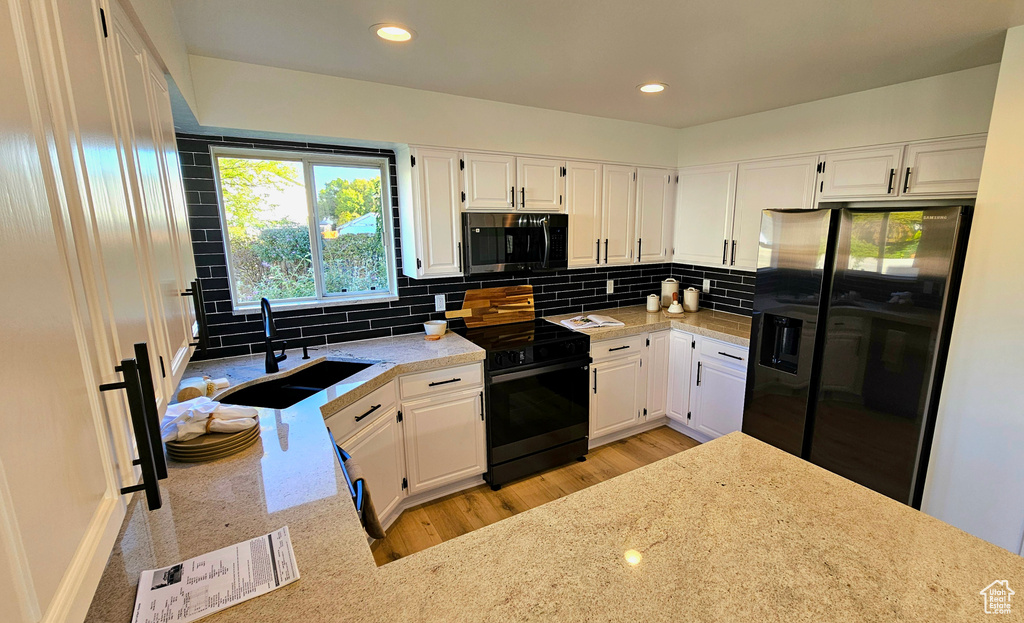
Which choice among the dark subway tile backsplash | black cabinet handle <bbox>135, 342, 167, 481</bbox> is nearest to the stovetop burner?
the dark subway tile backsplash

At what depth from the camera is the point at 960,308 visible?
6.34 feet

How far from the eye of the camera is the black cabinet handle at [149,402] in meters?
0.65

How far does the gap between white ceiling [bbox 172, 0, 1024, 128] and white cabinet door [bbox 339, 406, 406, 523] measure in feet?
5.99

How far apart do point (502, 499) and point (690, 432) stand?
1.70 metres

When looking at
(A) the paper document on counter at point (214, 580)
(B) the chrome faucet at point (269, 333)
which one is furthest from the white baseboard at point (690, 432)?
(A) the paper document on counter at point (214, 580)

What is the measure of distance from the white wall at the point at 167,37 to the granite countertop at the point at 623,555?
51.6 inches

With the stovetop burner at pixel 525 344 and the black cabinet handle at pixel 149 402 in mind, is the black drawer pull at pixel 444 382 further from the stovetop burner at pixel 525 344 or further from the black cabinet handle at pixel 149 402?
the black cabinet handle at pixel 149 402

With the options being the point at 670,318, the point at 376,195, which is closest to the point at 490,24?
the point at 376,195

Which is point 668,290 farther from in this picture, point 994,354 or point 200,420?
point 200,420

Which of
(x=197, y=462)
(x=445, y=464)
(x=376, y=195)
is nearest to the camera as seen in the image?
(x=197, y=462)

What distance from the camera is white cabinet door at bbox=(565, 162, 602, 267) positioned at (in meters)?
3.25

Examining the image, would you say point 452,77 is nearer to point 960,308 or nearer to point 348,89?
point 348,89

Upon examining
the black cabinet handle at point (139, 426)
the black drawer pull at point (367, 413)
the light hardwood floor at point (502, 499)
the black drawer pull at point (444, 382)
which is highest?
the black cabinet handle at point (139, 426)

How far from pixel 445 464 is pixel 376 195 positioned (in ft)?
5.96
